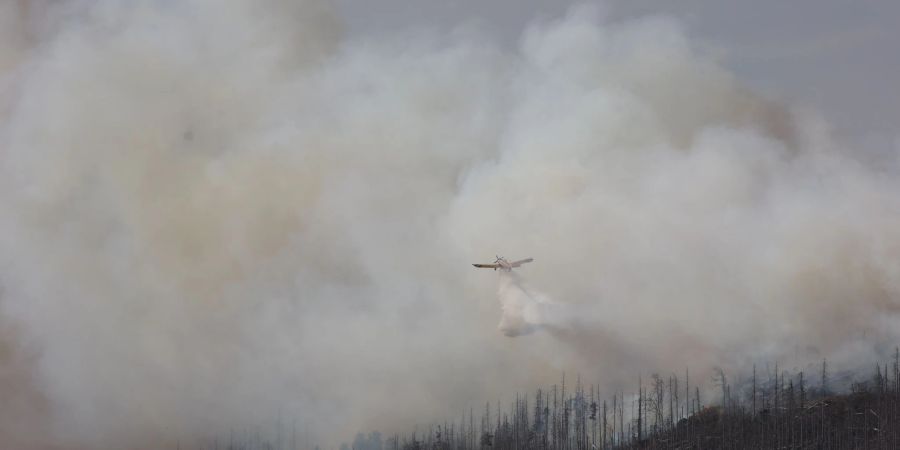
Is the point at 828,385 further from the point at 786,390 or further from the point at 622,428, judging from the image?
the point at 622,428

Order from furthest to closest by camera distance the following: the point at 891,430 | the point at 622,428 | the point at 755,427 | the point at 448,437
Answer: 1. the point at 448,437
2. the point at 622,428
3. the point at 755,427
4. the point at 891,430

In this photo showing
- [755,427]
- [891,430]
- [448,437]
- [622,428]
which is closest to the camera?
[891,430]

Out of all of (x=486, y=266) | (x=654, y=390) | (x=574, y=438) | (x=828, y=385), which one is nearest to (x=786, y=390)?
(x=828, y=385)

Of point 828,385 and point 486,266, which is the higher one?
point 486,266

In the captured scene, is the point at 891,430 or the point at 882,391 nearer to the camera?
the point at 891,430

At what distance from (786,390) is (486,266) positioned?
48.2m

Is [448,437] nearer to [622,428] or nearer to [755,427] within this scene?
[622,428]

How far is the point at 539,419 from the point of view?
192375 millimetres

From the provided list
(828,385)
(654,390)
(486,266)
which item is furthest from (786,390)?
(486,266)

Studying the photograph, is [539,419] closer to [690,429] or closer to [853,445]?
[690,429]

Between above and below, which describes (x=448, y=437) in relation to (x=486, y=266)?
below

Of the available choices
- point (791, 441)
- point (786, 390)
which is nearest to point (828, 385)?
point (786, 390)

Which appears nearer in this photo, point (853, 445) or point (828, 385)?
point (853, 445)

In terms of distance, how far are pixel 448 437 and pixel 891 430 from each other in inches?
2602
